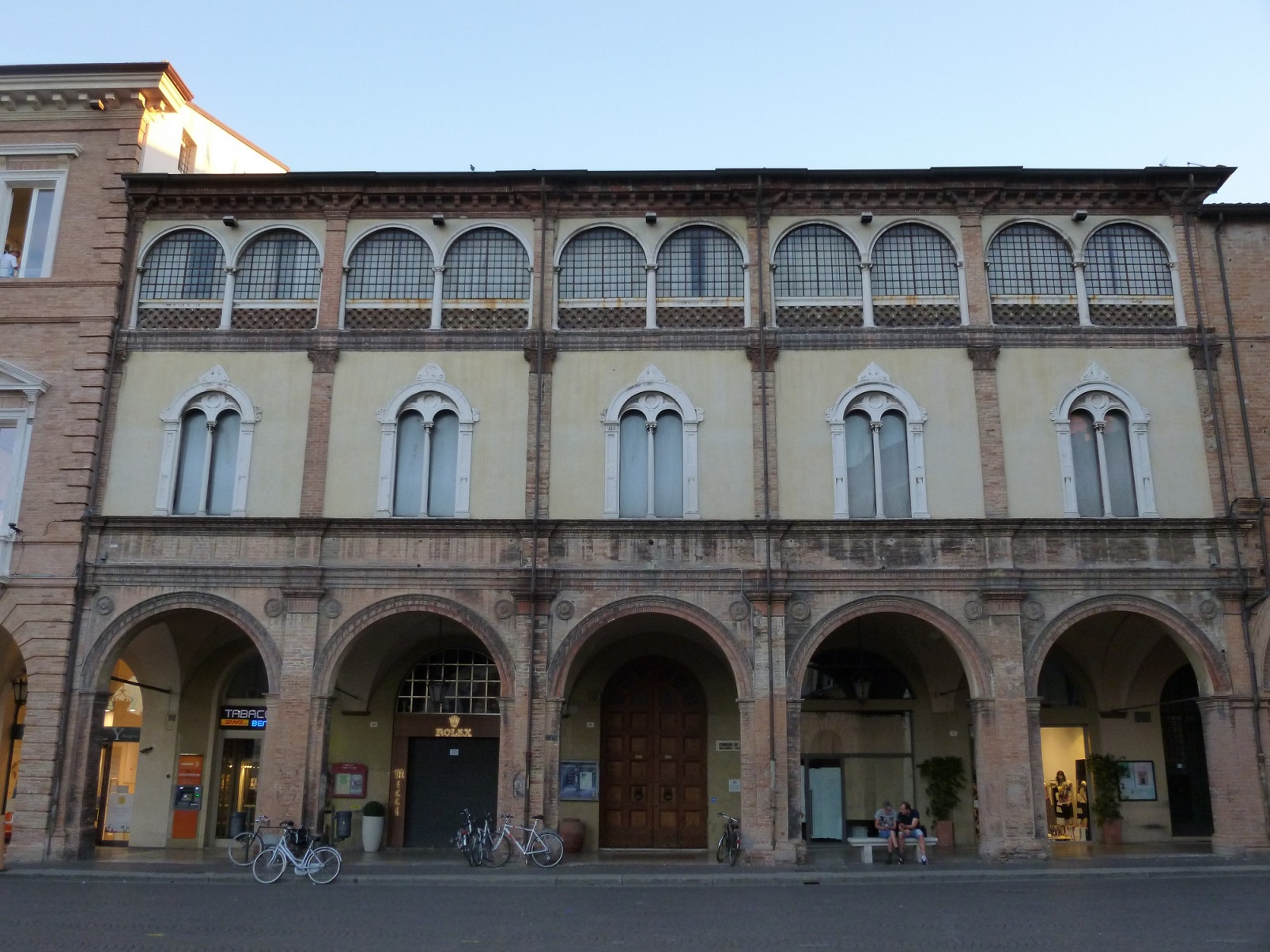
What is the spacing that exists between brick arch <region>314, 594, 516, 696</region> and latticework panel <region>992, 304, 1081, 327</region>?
38.1ft

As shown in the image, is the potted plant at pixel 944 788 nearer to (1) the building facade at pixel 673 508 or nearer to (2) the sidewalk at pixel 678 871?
(1) the building facade at pixel 673 508

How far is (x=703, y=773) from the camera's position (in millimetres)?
23656

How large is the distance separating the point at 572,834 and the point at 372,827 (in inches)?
168

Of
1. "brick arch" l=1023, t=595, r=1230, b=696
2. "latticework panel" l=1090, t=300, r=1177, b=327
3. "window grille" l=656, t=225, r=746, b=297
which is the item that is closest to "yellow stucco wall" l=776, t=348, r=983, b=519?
"window grille" l=656, t=225, r=746, b=297

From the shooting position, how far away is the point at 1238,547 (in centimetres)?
2061

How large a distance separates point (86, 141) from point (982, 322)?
18.8 meters

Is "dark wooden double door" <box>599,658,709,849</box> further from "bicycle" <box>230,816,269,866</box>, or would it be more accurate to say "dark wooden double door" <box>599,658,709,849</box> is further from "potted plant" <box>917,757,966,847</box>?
"bicycle" <box>230,816,269,866</box>

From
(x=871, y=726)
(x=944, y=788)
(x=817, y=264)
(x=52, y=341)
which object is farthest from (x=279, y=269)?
(x=944, y=788)

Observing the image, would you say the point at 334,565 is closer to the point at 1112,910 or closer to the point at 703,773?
the point at 703,773

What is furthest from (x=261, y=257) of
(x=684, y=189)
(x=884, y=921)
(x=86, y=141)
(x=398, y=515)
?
(x=884, y=921)

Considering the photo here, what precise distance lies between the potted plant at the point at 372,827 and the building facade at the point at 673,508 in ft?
3.00

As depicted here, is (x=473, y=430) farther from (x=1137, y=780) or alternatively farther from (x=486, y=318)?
(x=1137, y=780)

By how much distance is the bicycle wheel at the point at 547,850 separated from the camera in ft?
64.4

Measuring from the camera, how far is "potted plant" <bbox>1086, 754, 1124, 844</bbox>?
2309 centimetres
